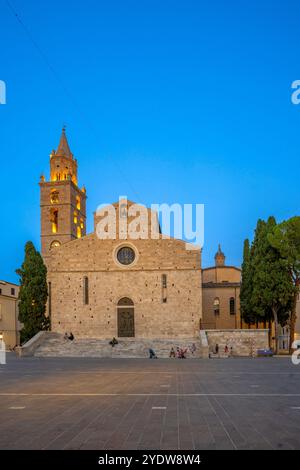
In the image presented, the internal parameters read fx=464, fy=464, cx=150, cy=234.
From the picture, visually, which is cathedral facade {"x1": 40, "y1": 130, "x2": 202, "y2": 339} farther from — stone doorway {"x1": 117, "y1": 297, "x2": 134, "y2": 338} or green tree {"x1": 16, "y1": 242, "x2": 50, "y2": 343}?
green tree {"x1": 16, "y1": 242, "x2": 50, "y2": 343}

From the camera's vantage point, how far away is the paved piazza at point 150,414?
661 cm

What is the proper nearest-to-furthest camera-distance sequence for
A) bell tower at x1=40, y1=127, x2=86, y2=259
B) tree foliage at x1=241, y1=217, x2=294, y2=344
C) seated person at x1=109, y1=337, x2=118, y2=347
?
tree foliage at x1=241, y1=217, x2=294, y2=344 < seated person at x1=109, y1=337, x2=118, y2=347 < bell tower at x1=40, y1=127, x2=86, y2=259

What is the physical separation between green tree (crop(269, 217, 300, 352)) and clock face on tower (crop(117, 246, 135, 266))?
12444 mm

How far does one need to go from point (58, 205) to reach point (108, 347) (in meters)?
24.7

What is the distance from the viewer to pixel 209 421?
8.04 meters

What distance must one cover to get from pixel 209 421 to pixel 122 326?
31.1 meters

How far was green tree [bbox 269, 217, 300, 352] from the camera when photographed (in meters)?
31.6

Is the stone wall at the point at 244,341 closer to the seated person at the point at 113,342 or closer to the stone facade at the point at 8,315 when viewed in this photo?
the seated person at the point at 113,342

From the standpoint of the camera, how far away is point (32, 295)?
121 feet

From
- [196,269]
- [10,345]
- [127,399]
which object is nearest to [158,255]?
[196,269]

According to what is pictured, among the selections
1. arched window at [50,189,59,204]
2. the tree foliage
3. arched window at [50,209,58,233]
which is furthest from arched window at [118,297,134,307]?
arched window at [50,189,59,204]

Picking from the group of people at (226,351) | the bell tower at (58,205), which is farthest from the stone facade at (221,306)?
the bell tower at (58,205)

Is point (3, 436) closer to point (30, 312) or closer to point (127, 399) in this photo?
point (127, 399)

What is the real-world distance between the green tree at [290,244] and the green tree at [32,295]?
60.7 ft
